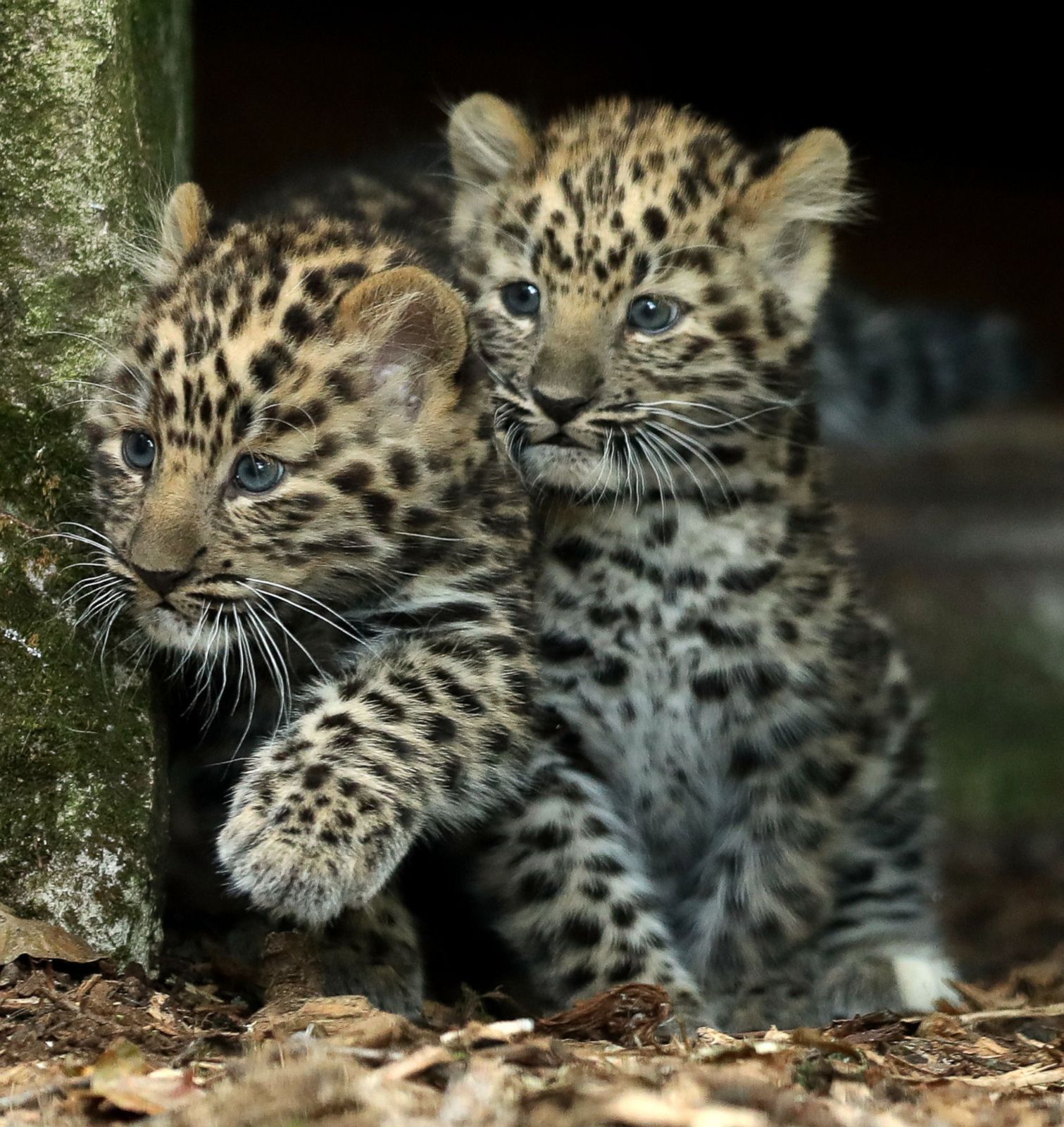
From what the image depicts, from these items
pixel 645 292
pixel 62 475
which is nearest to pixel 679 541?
pixel 645 292

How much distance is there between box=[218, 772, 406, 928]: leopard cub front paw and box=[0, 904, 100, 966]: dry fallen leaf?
0.53m

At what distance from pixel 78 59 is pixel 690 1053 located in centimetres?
315

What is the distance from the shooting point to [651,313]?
221 inches

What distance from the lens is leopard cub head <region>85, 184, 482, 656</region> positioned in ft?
15.1

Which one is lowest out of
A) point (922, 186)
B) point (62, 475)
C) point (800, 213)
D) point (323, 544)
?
point (323, 544)

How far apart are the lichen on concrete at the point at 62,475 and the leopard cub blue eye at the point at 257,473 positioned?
0.61m

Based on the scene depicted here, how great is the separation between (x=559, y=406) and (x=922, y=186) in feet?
A: 31.9

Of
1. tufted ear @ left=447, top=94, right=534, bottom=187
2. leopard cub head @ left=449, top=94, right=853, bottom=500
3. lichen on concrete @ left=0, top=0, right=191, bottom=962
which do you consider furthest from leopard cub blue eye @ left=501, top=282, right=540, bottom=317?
lichen on concrete @ left=0, top=0, right=191, bottom=962

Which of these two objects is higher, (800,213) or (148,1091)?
(800,213)

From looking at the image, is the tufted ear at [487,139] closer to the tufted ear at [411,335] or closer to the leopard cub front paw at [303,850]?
the tufted ear at [411,335]

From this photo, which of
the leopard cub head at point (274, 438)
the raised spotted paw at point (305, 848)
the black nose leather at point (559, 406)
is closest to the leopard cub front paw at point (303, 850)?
the raised spotted paw at point (305, 848)

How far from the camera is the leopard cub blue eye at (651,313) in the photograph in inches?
221

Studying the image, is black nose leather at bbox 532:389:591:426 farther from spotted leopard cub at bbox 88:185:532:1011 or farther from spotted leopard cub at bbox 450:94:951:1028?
spotted leopard cub at bbox 88:185:532:1011

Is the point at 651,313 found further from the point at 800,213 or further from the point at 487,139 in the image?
the point at 487,139
